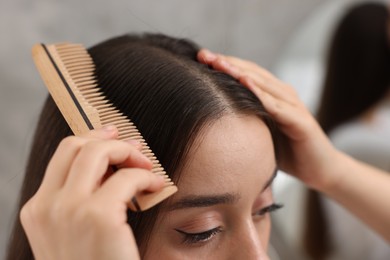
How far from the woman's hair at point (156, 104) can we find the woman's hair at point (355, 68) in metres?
0.83

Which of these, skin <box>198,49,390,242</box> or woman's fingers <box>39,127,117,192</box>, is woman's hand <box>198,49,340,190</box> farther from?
woman's fingers <box>39,127,117,192</box>

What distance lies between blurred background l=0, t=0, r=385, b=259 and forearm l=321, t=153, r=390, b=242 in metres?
0.31

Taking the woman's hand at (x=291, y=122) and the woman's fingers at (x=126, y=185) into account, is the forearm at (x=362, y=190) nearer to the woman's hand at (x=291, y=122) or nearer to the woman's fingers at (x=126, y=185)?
the woman's hand at (x=291, y=122)

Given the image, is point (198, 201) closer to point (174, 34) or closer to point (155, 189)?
point (155, 189)

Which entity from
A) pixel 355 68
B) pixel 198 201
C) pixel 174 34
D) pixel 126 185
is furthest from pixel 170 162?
pixel 355 68

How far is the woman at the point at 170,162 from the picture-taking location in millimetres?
472

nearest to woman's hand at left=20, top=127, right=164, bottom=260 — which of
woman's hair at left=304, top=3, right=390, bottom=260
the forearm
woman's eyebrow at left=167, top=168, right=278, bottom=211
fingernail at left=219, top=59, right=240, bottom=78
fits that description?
woman's eyebrow at left=167, top=168, right=278, bottom=211

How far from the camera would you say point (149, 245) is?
67 cm

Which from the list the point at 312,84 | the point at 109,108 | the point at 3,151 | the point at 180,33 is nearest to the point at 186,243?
the point at 109,108

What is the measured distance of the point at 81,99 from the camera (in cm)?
62

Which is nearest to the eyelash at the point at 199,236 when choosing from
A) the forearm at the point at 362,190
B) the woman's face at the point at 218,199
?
the woman's face at the point at 218,199

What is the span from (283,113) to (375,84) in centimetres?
94

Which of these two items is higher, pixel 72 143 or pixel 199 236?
pixel 72 143

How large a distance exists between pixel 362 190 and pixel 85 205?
58cm
